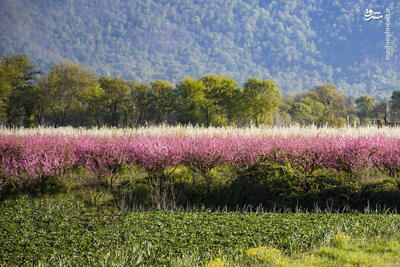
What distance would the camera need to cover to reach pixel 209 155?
8.74 m

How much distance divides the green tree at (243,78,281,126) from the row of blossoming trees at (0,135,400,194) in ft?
68.3

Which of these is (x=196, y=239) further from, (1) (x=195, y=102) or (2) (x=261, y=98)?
(1) (x=195, y=102)

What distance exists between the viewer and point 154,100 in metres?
40.0

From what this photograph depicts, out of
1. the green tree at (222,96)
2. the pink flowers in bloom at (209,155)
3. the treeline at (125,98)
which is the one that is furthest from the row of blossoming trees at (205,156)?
the green tree at (222,96)

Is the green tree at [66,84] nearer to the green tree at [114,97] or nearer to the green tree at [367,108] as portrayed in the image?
the green tree at [114,97]

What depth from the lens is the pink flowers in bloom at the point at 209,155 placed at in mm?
8500

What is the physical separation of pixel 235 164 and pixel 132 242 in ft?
16.1

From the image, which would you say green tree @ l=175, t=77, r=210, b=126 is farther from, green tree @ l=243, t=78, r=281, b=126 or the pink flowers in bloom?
the pink flowers in bloom

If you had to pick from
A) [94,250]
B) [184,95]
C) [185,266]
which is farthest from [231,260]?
[184,95]

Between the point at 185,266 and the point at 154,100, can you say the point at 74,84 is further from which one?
the point at 185,266

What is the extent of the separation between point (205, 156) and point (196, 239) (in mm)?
3964

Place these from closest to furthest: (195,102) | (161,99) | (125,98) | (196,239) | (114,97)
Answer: (196,239) < (195,102) < (125,98) < (161,99) < (114,97)

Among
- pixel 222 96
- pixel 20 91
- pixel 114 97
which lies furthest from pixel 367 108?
pixel 20 91

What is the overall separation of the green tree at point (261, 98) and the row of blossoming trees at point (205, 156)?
20831 millimetres
